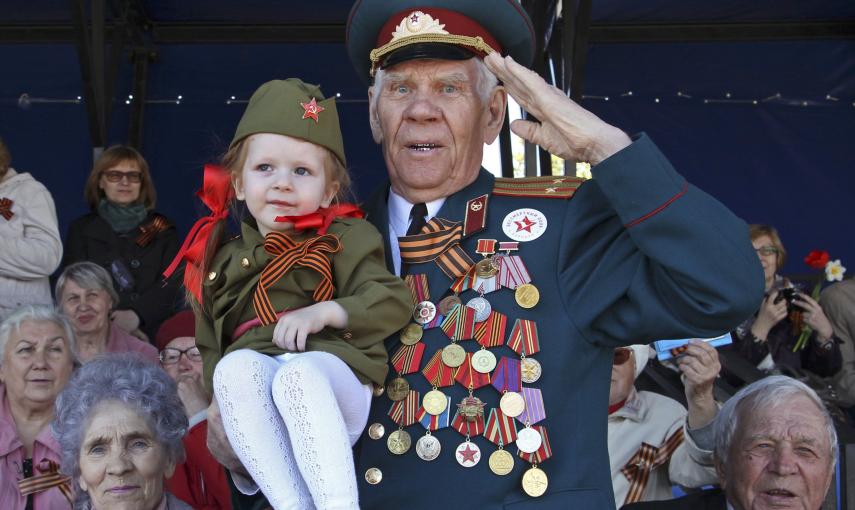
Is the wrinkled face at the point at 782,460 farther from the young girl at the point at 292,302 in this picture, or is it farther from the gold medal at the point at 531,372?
the young girl at the point at 292,302

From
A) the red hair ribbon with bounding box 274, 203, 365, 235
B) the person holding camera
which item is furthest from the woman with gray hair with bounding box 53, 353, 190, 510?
the person holding camera

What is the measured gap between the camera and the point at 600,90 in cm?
912

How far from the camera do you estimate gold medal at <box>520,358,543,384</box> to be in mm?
2775

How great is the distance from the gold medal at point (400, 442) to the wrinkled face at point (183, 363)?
270cm

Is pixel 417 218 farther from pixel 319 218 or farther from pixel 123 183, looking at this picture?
pixel 123 183

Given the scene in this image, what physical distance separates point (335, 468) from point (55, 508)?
2167mm

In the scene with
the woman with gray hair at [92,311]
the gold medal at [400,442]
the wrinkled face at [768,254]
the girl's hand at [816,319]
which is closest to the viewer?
the gold medal at [400,442]

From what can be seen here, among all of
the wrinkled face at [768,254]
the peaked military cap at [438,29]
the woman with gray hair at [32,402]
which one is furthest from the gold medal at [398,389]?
the wrinkled face at [768,254]

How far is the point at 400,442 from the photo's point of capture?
277 centimetres

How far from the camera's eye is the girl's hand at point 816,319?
652cm

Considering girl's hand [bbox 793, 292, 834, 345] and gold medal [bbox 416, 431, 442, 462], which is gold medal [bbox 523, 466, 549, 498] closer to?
gold medal [bbox 416, 431, 442, 462]

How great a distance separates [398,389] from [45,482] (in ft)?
6.54

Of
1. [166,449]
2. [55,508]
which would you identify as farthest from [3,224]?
[166,449]

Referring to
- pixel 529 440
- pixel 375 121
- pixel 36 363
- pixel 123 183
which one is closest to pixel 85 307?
pixel 123 183
